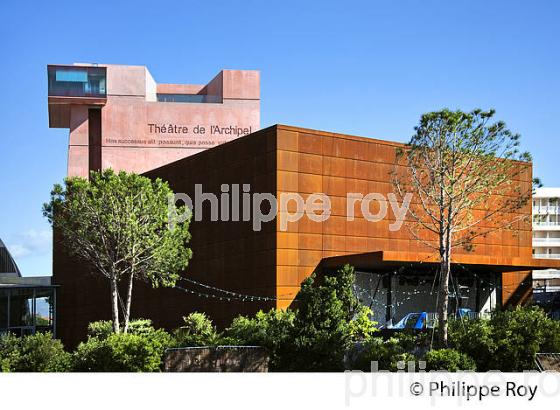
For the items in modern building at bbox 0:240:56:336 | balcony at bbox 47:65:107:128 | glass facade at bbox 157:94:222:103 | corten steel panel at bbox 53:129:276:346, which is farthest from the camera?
glass facade at bbox 157:94:222:103

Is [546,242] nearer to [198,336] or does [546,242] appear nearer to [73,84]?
[73,84]

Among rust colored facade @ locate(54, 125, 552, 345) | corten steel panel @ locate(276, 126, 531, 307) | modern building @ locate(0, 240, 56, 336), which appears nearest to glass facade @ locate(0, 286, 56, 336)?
modern building @ locate(0, 240, 56, 336)

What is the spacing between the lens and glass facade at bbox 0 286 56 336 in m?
56.5

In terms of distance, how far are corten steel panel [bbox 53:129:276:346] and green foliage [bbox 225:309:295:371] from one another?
293 inches

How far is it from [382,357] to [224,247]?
17.7 meters

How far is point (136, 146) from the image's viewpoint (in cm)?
7388

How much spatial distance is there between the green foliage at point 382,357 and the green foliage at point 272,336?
8.03ft

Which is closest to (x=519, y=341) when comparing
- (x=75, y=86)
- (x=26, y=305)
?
(x=26, y=305)

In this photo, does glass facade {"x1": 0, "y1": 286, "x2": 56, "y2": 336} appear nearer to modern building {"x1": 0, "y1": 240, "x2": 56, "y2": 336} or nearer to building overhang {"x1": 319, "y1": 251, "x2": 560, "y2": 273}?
modern building {"x1": 0, "y1": 240, "x2": 56, "y2": 336}

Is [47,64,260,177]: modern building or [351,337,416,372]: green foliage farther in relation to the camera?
[47,64,260,177]: modern building

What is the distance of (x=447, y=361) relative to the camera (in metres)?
23.9

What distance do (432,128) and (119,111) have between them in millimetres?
51801

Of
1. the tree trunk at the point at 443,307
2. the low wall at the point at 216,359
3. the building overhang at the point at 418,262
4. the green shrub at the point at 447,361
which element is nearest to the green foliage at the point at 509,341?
the tree trunk at the point at 443,307
